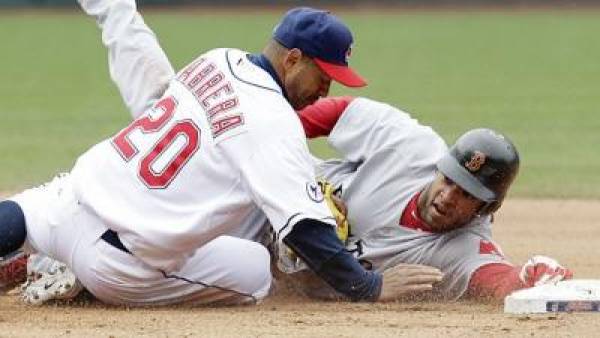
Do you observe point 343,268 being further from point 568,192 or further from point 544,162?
point 544,162

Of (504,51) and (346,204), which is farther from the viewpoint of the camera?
(504,51)

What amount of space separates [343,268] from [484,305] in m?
0.73

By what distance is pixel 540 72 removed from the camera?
2006 centimetres

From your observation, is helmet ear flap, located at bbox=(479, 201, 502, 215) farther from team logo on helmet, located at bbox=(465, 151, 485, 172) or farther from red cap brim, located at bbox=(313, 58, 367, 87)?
red cap brim, located at bbox=(313, 58, 367, 87)

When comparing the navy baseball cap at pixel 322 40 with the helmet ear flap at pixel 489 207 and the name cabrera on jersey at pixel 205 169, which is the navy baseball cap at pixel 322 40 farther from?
the helmet ear flap at pixel 489 207

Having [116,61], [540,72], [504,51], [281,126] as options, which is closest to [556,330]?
[281,126]

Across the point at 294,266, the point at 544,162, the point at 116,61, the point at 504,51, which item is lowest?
the point at 504,51

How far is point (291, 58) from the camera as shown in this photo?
520 centimetres

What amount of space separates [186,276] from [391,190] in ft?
3.55

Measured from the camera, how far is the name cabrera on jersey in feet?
16.3

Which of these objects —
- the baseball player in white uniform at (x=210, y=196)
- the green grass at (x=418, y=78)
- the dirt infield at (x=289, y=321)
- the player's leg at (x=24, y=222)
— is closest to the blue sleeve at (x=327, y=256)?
the baseball player in white uniform at (x=210, y=196)

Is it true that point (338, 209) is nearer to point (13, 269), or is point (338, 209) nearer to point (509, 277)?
point (509, 277)

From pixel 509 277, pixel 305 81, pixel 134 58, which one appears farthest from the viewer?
pixel 134 58

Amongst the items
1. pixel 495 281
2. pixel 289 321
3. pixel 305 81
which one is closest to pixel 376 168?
pixel 495 281
